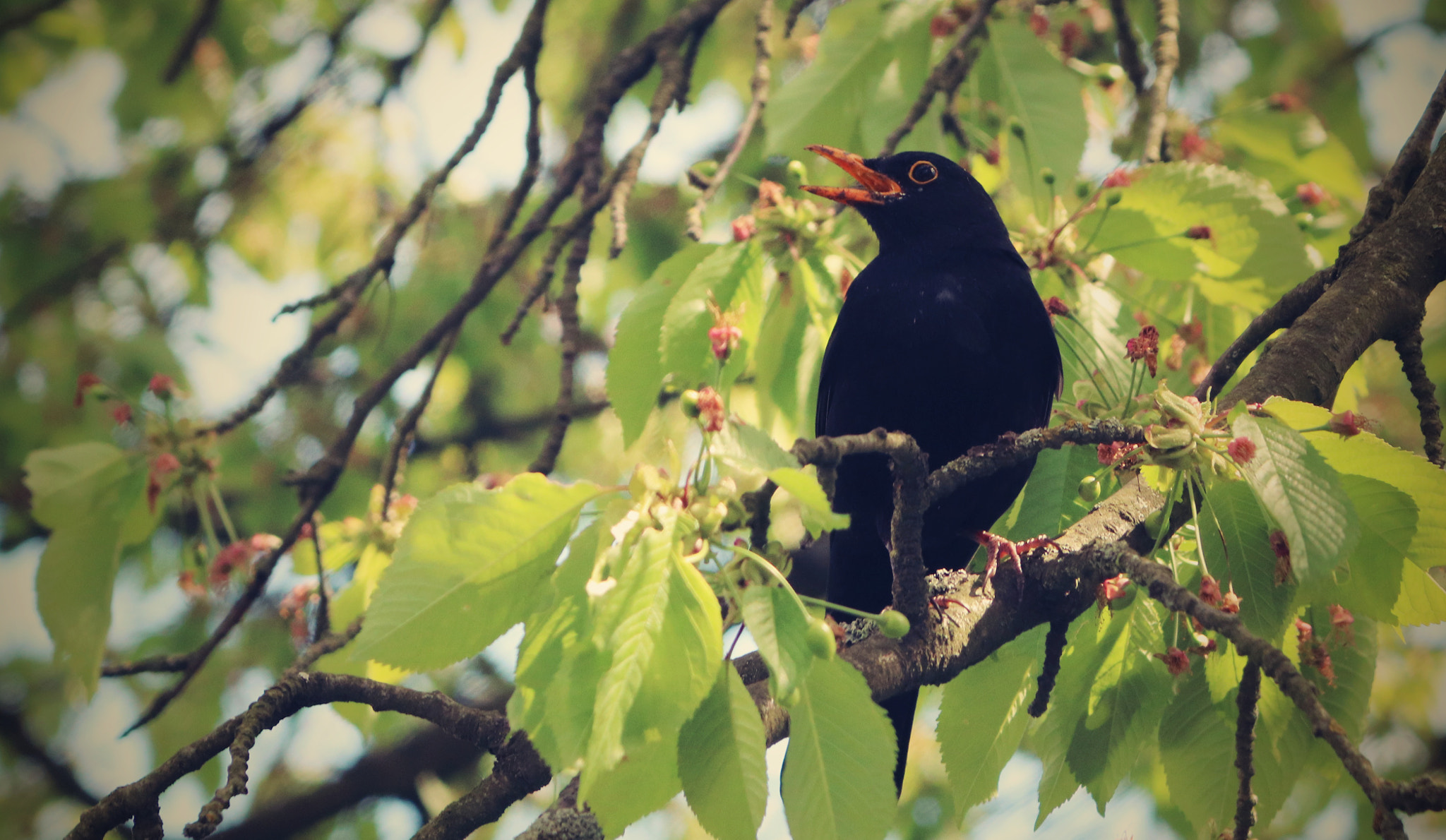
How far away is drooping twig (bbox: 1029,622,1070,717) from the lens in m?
1.86

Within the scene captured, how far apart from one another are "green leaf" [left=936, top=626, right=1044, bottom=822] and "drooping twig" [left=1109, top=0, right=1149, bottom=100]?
2.72 m

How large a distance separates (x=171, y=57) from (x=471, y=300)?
3.28m

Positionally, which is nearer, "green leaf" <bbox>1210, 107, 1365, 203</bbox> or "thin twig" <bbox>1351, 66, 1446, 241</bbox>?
"thin twig" <bbox>1351, 66, 1446, 241</bbox>

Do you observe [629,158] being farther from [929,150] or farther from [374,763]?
[374,763]

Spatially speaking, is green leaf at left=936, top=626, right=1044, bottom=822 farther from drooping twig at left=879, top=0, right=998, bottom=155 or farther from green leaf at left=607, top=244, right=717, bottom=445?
drooping twig at left=879, top=0, right=998, bottom=155

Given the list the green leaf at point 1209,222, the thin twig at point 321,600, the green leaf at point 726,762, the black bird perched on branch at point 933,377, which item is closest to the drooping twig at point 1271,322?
the green leaf at point 1209,222

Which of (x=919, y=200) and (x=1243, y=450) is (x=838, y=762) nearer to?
(x=1243, y=450)

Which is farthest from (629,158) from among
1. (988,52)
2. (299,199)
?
(299,199)

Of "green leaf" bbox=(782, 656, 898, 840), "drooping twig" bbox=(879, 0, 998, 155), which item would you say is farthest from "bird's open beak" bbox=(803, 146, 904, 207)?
"green leaf" bbox=(782, 656, 898, 840)

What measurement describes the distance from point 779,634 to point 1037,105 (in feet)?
7.23

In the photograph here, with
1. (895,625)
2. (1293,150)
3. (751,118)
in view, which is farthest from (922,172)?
(895,625)

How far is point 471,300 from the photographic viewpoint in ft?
10.2

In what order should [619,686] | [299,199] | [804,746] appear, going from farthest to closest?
[299,199] < [804,746] < [619,686]

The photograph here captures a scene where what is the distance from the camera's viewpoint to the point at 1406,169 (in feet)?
7.88
